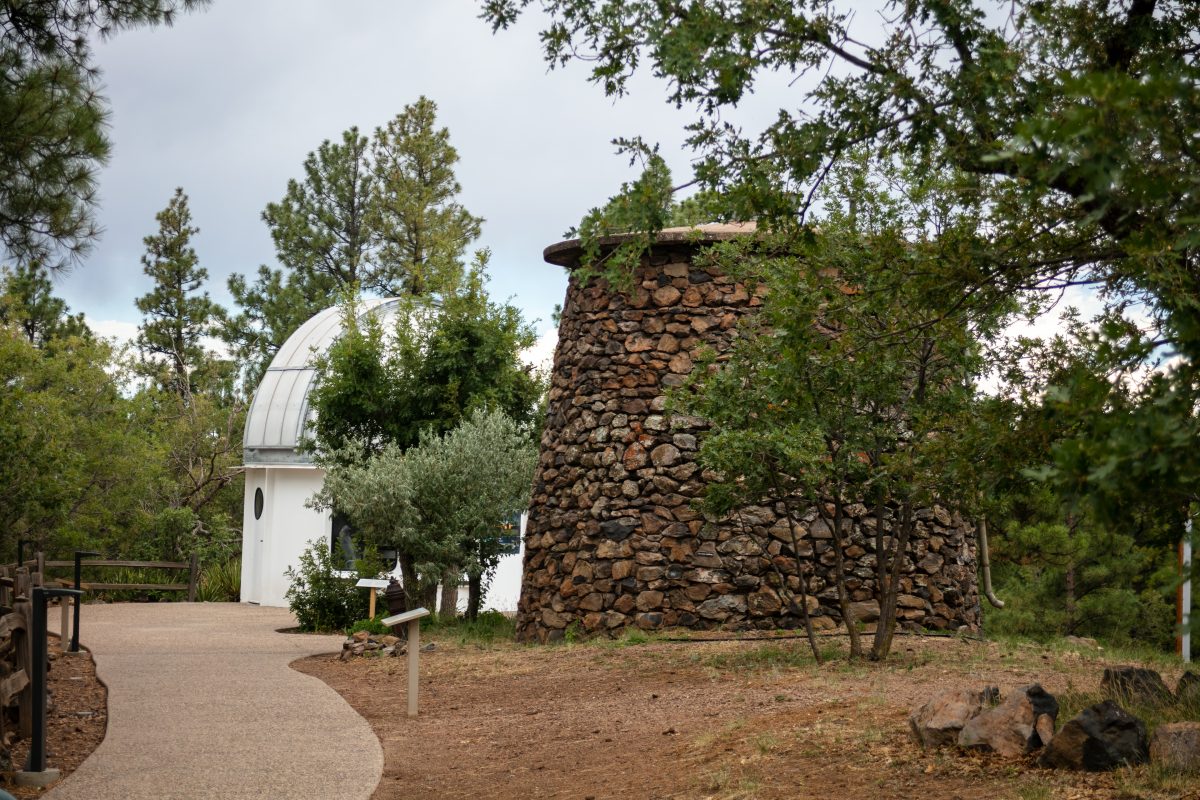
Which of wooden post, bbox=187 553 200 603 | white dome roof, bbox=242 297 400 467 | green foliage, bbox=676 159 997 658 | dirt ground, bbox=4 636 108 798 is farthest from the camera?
wooden post, bbox=187 553 200 603

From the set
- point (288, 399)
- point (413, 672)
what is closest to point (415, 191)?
point (288, 399)

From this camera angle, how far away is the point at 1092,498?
3311 millimetres

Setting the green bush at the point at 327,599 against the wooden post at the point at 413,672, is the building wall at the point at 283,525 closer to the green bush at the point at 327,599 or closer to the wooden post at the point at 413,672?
the green bush at the point at 327,599

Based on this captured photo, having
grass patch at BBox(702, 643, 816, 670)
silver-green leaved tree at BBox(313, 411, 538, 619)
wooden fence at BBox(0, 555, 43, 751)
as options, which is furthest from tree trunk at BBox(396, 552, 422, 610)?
wooden fence at BBox(0, 555, 43, 751)

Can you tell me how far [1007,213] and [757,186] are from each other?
128 centimetres

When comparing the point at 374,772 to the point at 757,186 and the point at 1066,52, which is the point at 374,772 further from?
the point at 1066,52

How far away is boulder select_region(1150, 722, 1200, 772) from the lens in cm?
548

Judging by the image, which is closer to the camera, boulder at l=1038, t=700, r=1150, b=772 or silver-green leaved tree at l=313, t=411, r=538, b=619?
boulder at l=1038, t=700, r=1150, b=772

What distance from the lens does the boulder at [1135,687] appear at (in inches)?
280

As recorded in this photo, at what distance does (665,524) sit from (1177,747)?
786 centimetres

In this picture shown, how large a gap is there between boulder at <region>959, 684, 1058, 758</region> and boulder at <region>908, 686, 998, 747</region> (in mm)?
71

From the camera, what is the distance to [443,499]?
17.2m

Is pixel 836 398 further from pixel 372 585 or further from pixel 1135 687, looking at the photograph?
pixel 372 585

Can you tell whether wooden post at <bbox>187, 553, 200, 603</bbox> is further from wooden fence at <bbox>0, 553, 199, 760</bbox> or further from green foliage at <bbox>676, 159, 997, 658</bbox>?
green foliage at <bbox>676, 159, 997, 658</bbox>
